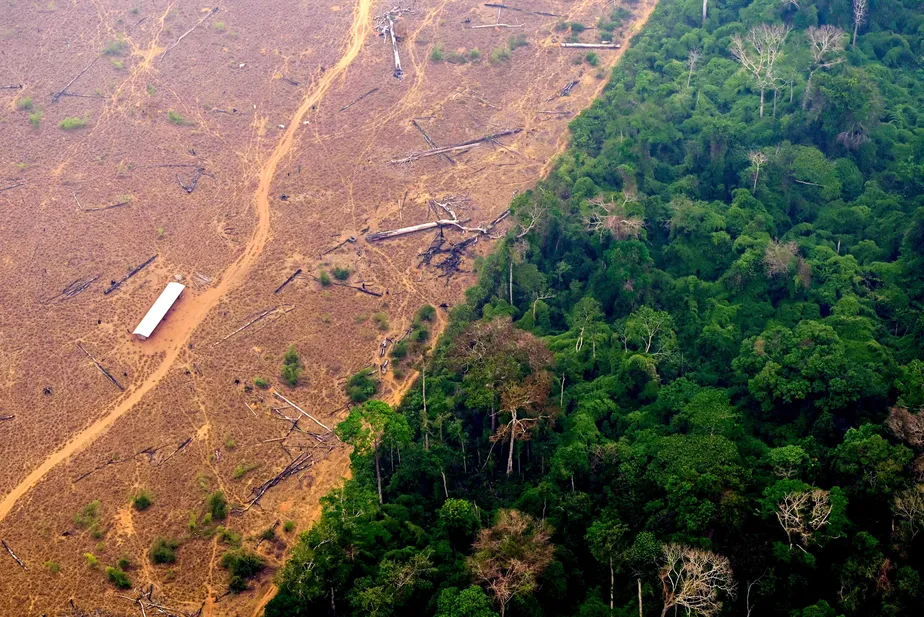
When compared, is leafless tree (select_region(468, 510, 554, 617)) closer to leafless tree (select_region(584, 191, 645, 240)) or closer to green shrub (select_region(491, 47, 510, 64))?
leafless tree (select_region(584, 191, 645, 240))

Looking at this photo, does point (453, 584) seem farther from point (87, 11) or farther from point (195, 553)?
point (87, 11)

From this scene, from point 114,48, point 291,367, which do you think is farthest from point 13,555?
point 114,48

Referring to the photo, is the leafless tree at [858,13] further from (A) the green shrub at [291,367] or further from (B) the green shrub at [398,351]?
(A) the green shrub at [291,367]

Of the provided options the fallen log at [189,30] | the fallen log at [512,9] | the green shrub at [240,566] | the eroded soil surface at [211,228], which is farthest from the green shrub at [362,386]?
the fallen log at [512,9]

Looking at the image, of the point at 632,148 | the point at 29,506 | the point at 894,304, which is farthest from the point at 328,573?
the point at 632,148

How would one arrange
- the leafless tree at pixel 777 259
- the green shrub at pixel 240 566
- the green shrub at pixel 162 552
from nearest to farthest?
the green shrub at pixel 240 566, the green shrub at pixel 162 552, the leafless tree at pixel 777 259

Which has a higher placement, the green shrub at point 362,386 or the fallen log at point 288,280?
the fallen log at point 288,280

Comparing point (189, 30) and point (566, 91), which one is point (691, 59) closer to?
point (566, 91)
